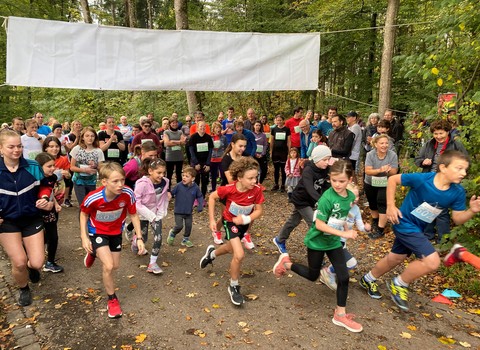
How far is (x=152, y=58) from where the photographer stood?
762 cm

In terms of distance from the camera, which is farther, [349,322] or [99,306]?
[99,306]

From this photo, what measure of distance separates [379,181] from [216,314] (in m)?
3.86

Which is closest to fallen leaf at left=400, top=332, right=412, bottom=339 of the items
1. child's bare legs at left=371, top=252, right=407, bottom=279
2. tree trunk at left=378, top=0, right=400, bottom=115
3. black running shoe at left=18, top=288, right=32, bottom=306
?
child's bare legs at left=371, top=252, right=407, bottom=279

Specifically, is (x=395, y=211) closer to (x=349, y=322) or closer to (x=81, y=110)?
(x=349, y=322)

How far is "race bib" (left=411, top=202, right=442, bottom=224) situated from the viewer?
379cm

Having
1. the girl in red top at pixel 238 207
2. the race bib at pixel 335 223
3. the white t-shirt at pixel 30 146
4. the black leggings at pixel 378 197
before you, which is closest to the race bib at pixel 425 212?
the race bib at pixel 335 223

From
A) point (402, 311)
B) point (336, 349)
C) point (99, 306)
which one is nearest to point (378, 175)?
point (402, 311)

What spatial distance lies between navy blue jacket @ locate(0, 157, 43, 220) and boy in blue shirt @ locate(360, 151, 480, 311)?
4.38m

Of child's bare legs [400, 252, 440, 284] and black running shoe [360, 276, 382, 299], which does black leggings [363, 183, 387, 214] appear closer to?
black running shoe [360, 276, 382, 299]

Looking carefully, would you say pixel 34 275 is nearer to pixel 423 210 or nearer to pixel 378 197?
pixel 423 210

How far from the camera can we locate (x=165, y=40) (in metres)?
7.67

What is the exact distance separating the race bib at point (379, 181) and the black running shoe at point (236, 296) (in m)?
3.42

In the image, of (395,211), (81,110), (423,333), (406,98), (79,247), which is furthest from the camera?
(81,110)

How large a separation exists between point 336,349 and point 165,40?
707 cm
